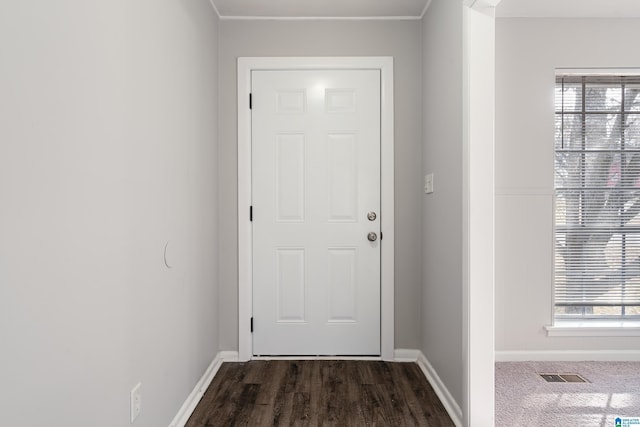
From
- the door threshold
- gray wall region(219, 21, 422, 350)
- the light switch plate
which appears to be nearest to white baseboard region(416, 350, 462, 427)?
gray wall region(219, 21, 422, 350)

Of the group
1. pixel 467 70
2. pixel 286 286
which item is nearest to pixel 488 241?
pixel 467 70

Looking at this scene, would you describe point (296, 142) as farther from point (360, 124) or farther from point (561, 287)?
point (561, 287)

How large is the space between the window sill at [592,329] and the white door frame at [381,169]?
1.18 meters

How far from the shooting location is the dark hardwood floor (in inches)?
75.4

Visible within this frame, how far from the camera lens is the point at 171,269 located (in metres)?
1.80

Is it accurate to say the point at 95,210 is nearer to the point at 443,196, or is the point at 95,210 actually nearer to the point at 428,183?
the point at 443,196

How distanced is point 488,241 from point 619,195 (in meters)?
1.82

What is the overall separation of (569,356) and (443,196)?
1.67 metres

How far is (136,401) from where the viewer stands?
4.74 feet

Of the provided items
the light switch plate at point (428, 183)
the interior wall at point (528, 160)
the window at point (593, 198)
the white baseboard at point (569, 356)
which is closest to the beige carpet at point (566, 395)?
the white baseboard at point (569, 356)

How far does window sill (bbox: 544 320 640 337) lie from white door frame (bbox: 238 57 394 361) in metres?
1.18

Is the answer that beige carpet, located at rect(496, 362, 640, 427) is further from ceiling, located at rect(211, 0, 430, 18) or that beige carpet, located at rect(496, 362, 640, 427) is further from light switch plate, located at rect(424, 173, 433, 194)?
ceiling, located at rect(211, 0, 430, 18)

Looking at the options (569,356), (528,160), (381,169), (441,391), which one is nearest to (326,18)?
(381,169)

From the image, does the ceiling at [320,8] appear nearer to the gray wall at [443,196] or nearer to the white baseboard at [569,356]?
the gray wall at [443,196]
